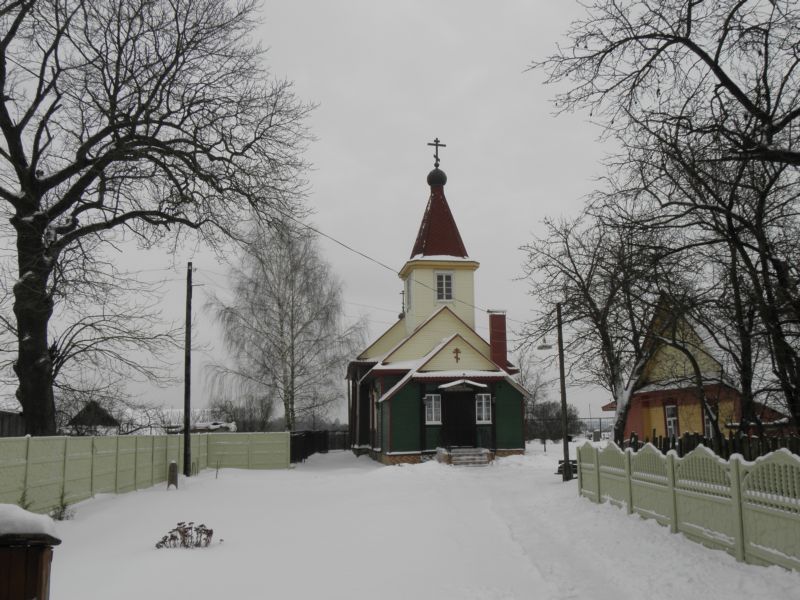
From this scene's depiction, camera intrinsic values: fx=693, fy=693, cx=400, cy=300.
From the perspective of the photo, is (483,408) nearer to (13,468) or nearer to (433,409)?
(433,409)

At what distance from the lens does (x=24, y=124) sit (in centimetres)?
1477

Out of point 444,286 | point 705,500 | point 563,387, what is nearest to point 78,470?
point 705,500

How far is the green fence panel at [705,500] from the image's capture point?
338 inches

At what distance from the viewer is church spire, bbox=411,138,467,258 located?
34.6 meters

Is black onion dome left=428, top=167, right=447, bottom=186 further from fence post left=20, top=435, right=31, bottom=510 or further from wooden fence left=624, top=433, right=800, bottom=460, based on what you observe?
fence post left=20, top=435, right=31, bottom=510

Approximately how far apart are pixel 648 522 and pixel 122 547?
319 inches

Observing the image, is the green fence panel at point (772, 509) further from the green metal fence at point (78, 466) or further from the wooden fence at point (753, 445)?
the green metal fence at point (78, 466)

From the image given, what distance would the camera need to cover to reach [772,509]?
7.59 m

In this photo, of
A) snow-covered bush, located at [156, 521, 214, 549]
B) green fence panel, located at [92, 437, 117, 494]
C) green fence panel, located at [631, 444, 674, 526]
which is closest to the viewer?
snow-covered bush, located at [156, 521, 214, 549]

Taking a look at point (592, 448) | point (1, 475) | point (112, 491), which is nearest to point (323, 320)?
point (112, 491)

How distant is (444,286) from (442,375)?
6261mm

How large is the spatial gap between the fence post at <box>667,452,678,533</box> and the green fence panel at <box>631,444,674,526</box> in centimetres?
2

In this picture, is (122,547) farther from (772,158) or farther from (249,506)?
(772,158)

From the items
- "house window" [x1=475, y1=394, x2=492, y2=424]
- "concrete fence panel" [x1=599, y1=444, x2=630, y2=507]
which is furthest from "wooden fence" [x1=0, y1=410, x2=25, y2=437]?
"concrete fence panel" [x1=599, y1=444, x2=630, y2=507]
